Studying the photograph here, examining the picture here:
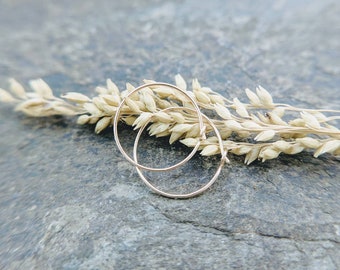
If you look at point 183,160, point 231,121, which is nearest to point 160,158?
point 183,160

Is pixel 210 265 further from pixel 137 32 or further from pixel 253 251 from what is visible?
pixel 137 32

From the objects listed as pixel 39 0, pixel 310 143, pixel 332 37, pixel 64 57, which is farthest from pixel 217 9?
pixel 310 143

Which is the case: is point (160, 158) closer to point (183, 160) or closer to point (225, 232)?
point (183, 160)

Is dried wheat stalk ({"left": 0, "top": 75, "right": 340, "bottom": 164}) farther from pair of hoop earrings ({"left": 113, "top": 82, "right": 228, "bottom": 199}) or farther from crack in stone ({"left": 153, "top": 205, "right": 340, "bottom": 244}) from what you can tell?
crack in stone ({"left": 153, "top": 205, "right": 340, "bottom": 244})

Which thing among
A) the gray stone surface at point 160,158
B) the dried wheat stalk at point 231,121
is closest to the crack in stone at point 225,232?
the gray stone surface at point 160,158

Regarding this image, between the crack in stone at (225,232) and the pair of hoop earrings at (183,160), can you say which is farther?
the pair of hoop earrings at (183,160)

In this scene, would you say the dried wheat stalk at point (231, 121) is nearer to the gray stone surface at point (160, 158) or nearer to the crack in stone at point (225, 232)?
the gray stone surface at point (160, 158)
